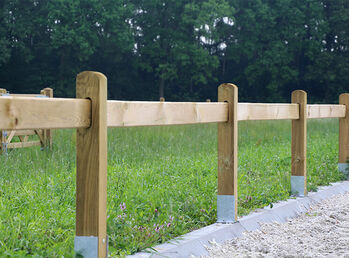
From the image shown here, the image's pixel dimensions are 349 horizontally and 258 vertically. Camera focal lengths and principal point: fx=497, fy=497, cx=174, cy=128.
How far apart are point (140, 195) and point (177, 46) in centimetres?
4065

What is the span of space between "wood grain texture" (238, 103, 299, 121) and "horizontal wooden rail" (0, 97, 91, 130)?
2343 mm

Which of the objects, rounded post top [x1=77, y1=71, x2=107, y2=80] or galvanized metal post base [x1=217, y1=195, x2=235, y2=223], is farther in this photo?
galvanized metal post base [x1=217, y1=195, x2=235, y2=223]

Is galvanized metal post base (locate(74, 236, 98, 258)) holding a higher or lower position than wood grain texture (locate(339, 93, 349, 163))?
lower

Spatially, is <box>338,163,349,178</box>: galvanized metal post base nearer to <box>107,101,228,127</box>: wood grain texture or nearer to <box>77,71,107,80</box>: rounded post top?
<box>107,101,228,127</box>: wood grain texture

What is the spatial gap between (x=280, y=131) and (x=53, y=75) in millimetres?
32682

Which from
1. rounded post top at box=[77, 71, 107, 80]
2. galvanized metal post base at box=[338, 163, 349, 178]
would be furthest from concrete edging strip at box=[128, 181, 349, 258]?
galvanized metal post base at box=[338, 163, 349, 178]

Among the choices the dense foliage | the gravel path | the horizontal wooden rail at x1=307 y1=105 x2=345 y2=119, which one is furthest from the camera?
the dense foliage

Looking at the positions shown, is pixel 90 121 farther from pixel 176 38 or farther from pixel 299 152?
pixel 176 38

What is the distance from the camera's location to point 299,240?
173 inches

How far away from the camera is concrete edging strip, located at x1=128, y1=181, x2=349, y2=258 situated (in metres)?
3.62

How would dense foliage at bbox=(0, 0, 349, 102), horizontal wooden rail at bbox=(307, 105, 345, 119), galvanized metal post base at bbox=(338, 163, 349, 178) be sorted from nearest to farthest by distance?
horizontal wooden rail at bbox=(307, 105, 345, 119), galvanized metal post base at bbox=(338, 163, 349, 178), dense foliage at bbox=(0, 0, 349, 102)

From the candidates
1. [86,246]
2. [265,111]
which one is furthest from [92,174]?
[265,111]

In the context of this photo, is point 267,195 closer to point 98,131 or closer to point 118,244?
point 118,244

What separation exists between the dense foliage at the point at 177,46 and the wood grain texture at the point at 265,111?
36298 mm
